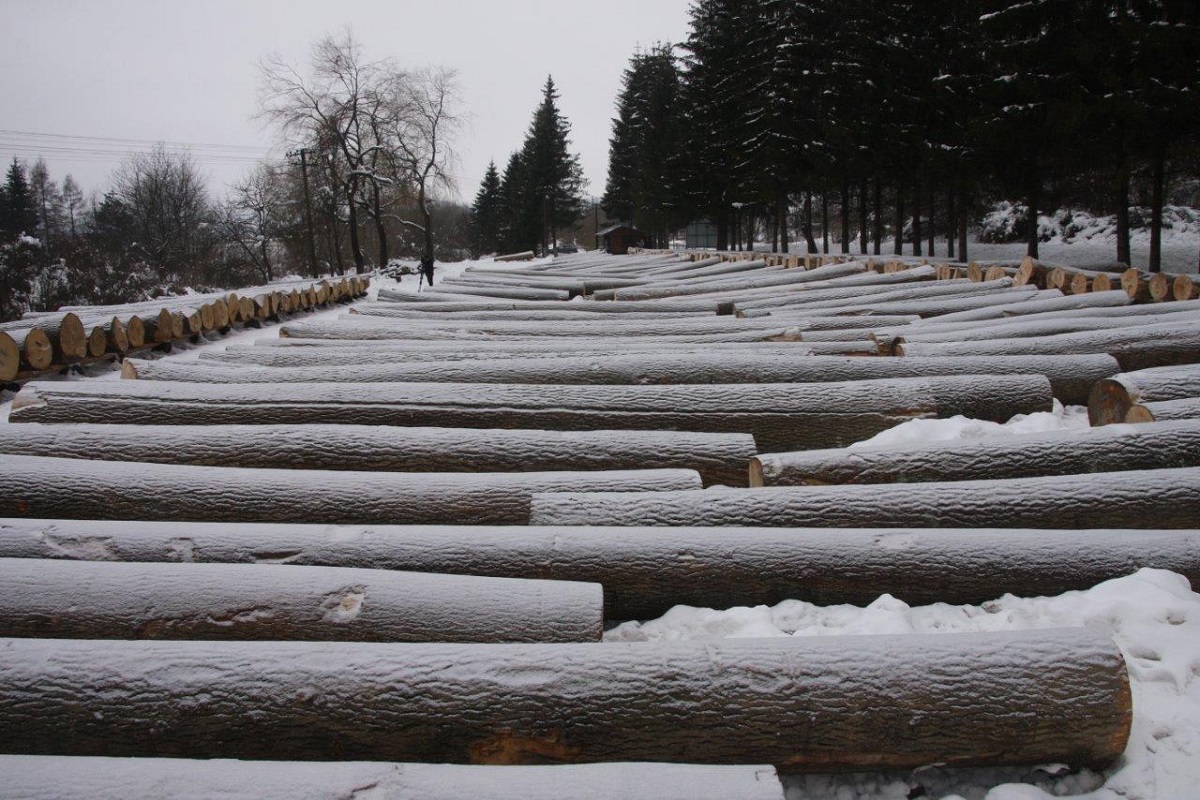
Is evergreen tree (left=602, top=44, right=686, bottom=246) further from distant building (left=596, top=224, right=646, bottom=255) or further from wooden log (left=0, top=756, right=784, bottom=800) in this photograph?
wooden log (left=0, top=756, right=784, bottom=800)

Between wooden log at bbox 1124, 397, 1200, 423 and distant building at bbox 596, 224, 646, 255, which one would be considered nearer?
wooden log at bbox 1124, 397, 1200, 423

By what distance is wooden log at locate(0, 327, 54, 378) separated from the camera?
787 centimetres

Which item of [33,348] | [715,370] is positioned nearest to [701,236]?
[33,348]

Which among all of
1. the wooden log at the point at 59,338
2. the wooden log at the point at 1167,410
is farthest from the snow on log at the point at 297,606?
the wooden log at the point at 59,338

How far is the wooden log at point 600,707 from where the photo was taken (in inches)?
82.7

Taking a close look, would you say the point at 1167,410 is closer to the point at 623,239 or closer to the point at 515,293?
the point at 515,293

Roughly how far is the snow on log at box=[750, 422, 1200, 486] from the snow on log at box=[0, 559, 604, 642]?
1.57 m

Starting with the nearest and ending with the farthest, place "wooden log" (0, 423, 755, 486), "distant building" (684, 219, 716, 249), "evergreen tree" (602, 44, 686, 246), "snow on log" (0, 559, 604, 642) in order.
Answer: "snow on log" (0, 559, 604, 642) → "wooden log" (0, 423, 755, 486) → "evergreen tree" (602, 44, 686, 246) → "distant building" (684, 219, 716, 249)

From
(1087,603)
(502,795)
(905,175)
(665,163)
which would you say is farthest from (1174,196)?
(502,795)

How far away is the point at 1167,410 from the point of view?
13.4ft

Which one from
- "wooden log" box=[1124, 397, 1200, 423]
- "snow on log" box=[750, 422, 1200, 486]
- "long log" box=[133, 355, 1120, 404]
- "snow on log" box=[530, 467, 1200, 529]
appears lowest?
"snow on log" box=[530, 467, 1200, 529]

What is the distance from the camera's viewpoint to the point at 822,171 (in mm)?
26906

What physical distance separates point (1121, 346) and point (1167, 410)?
81.2 inches

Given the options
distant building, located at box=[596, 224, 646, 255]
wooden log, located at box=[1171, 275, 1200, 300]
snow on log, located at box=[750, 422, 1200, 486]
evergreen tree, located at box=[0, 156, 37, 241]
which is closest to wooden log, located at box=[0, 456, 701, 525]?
snow on log, located at box=[750, 422, 1200, 486]
